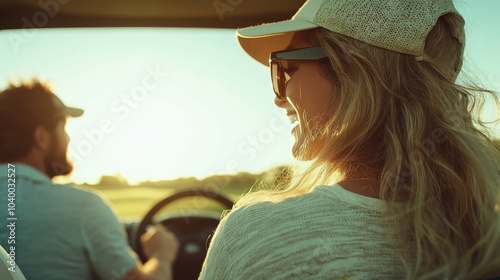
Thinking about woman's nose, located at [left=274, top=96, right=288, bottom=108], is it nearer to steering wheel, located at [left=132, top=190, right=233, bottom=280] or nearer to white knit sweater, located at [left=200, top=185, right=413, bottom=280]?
white knit sweater, located at [left=200, top=185, right=413, bottom=280]

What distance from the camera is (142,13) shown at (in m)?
3.24

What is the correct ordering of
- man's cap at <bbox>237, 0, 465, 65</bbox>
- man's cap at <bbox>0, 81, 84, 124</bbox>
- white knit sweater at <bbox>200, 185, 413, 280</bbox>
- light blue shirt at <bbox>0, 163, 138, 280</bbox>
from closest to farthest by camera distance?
white knit sweater at <bbox>200, 185, 413, 280</bbox> < man's cap at <bbox>237, 0, 465, 65</bbox> < light blue shirt at <bbox>0, 163, 138, 280</bbox> < man's cap at <bbox>0, 81, 84, 124</bbox>

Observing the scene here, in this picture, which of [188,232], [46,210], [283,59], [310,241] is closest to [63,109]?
[46,210]

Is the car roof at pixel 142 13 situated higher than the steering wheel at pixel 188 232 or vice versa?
the car roof at pixel 142 13

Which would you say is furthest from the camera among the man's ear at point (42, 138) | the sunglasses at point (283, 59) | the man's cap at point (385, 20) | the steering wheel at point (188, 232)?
the steering wheel at point (188, 232)

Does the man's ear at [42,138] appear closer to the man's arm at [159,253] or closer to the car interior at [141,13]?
the car interior at [141,13]

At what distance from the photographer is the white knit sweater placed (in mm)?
1443

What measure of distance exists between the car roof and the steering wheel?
1.00m

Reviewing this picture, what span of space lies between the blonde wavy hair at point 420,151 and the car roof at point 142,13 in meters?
1.31

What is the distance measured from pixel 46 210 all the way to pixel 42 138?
16.8 inches

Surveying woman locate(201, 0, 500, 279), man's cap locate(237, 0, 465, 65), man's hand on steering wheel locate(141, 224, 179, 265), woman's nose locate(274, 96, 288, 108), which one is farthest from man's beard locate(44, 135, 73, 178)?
man's cap locate(237, 0, 465, 65)

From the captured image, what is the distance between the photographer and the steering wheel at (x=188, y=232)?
366cm

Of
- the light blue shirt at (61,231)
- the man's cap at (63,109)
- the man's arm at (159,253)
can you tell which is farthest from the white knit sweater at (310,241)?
the man's cap at (63,109)

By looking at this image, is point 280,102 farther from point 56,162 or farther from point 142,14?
point 56,162
